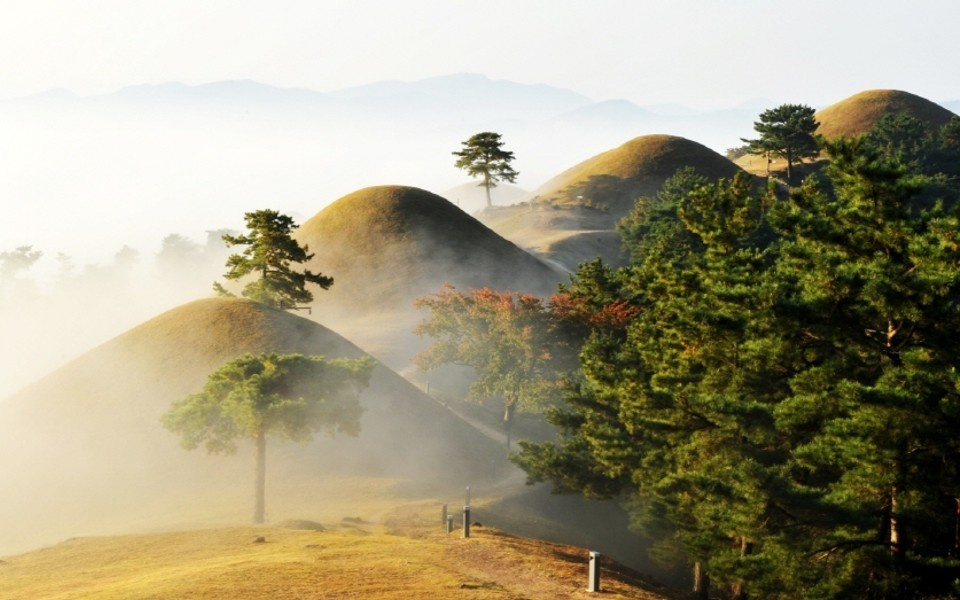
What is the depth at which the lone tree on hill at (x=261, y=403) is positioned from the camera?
126ft

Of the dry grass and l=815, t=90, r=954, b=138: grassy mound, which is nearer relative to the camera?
the dry grass

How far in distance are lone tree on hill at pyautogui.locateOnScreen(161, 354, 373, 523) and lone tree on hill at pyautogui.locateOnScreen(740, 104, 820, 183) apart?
345 ft

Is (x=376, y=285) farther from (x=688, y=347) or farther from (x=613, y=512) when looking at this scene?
(x=688, y=347)

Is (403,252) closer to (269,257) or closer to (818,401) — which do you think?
(269,257)

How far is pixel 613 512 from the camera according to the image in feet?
166

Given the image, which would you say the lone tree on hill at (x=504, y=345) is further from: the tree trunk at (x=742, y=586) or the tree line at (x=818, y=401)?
the tree trunk at (x=742, y=586)

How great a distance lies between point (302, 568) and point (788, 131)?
123m

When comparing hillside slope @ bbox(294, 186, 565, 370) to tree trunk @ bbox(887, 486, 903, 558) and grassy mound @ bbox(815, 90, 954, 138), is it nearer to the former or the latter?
tree trunk @ bbox(887, 486, 903, 558)

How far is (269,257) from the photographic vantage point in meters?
62.5

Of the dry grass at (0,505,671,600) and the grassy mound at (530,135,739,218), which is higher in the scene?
the grassy mound at (530,135,739,218)

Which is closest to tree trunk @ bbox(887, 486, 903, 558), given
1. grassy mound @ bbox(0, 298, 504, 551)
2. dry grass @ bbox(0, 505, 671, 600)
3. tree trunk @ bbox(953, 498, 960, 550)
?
tree trunk @ bbox(953, 498, 960, 550)

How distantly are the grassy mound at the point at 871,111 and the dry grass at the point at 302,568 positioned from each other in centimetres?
15628

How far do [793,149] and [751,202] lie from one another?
102958 millimetres

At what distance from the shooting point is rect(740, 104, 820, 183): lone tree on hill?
412 feet
